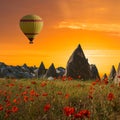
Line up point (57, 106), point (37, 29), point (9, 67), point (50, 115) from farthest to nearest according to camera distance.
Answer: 1. point (9, 67)
2. point (37, 29)
3. point (57, 106)
4. point (50, 115)

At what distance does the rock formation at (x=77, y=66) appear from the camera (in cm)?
3954

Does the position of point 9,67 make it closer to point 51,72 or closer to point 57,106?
point 51,72

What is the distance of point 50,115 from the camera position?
40.5 ft

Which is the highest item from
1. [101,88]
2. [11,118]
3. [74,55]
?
[74,55]

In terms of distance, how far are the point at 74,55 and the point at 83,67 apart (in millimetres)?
1777

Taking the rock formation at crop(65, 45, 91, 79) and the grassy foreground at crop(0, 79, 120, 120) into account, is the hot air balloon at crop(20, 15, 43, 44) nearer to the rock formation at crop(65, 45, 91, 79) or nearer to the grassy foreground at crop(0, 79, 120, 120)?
the rock formation at crop(65, 45, 91, 79)

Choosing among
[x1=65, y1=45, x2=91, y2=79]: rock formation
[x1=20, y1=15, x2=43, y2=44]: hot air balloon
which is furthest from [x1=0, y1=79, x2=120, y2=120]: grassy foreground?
[x1=20, y1=15, x2=43, y2=44]: hot air balloon

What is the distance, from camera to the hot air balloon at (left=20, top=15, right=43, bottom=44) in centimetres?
4803

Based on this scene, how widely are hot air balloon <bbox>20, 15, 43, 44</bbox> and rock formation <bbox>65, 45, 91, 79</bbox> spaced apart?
27.9 feet

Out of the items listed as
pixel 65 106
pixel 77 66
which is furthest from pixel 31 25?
pixel 65 106

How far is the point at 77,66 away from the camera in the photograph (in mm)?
40125

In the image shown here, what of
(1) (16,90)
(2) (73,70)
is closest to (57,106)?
(1) (16,90)

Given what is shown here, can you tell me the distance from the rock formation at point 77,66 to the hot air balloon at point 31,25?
27.9 feet

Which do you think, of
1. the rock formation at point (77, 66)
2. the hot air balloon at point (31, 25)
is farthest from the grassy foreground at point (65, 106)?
the hot air balloon at point (31, 25)
